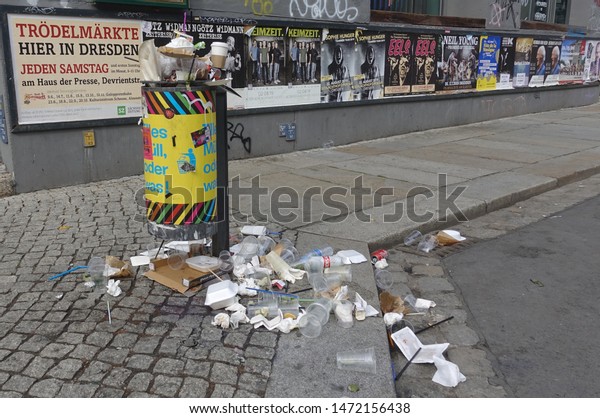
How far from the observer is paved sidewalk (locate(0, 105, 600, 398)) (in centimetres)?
309

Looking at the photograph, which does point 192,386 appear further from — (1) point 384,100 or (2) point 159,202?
(1) point 384,100

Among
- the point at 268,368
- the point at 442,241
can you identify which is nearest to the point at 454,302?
the point at 442,241

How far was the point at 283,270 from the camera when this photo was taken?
4477mm

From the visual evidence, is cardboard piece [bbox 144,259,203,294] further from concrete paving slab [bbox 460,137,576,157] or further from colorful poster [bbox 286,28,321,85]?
concrete paving slab [bbox 460,137,576,157]

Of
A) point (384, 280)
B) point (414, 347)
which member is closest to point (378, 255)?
point (384, 280)

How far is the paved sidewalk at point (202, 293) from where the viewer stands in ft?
10.1

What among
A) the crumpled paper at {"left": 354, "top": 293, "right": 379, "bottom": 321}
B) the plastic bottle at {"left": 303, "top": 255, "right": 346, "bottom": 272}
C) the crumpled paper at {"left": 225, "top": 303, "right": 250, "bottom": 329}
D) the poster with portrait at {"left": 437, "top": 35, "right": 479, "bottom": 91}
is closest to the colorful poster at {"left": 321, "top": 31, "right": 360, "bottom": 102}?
the poster with portrait at {"left": 437, "top": 35, "right": 479, "bottom": 91}

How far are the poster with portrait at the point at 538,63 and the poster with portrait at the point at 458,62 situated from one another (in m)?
2.90

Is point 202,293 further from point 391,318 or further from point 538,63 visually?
point 538,63

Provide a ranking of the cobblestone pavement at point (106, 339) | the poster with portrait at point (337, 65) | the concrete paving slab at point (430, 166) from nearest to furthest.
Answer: the cobblestone pavement at point (106, 339) < the concrete paving slab at point (430, 166) < the poster with portrait at point (337, 65)

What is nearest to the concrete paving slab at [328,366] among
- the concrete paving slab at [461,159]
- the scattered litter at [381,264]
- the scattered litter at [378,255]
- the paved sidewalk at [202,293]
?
the paved sidewalk at [202,293]

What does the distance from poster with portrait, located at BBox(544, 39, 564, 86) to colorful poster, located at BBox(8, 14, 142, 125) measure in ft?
41.6

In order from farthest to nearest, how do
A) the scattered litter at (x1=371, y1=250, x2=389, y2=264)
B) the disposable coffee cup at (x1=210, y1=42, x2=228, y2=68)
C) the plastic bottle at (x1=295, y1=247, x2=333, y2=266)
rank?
the scattered litter at (x1=371, y1=250, x2=389, y2=264), the plastic bottle at (x1=295, y1=247, x2=333, y2=266), the disposable coffee cup at (x1=210, y1=42, x2=228, y2=68)

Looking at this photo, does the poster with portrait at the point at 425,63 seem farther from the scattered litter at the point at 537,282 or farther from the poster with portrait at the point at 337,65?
the scattered litter at the point at 537,282
